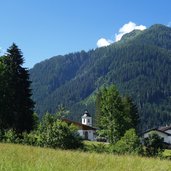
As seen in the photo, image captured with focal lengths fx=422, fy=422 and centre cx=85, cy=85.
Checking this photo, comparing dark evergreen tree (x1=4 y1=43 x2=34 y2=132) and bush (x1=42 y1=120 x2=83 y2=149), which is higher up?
dark evergreen tree (x1=4 y1=43 x2=34 y2=132)

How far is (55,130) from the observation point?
28.1 meters

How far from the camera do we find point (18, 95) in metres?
47.4

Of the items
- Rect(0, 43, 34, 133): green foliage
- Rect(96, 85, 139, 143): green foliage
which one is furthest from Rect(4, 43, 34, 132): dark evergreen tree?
Rect(96, 85, 139, 143): green foliage

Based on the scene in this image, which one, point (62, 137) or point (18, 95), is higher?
point (18, 95)

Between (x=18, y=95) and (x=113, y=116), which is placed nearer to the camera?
(x=18, y=95)

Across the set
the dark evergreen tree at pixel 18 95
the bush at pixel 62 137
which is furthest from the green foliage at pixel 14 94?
the bush at pixel 62 137

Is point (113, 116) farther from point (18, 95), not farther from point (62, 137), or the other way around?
point (62, 137)

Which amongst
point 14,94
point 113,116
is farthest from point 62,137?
point 113,116

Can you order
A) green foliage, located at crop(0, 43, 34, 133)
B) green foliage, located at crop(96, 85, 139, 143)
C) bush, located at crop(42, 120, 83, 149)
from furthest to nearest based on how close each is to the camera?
1. green foliage, located at crop(96, 85, 139, 143)
2. green foliage, located at crop(0, 43, 34, 133)
3. bush, located at crop(42, 120, 83, 149)

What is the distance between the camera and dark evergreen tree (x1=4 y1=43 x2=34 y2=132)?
46.4 metres

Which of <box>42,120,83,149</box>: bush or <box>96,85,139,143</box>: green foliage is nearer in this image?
<box>42,120,83,149</box>: bush

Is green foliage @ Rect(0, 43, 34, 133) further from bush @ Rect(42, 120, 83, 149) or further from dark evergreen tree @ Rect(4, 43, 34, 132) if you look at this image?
bush @ Rect(42, 120, 83, 149)

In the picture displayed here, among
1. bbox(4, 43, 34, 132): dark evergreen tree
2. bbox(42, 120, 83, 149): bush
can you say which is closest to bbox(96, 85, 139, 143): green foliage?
bbox(4, 43, 34, 132): dark evergreen tree

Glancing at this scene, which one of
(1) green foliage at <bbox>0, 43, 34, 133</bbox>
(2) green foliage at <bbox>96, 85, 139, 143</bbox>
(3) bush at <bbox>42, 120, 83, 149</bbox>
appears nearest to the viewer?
(3) bush at <bbox>42, 120, 83, 149</bbox>
